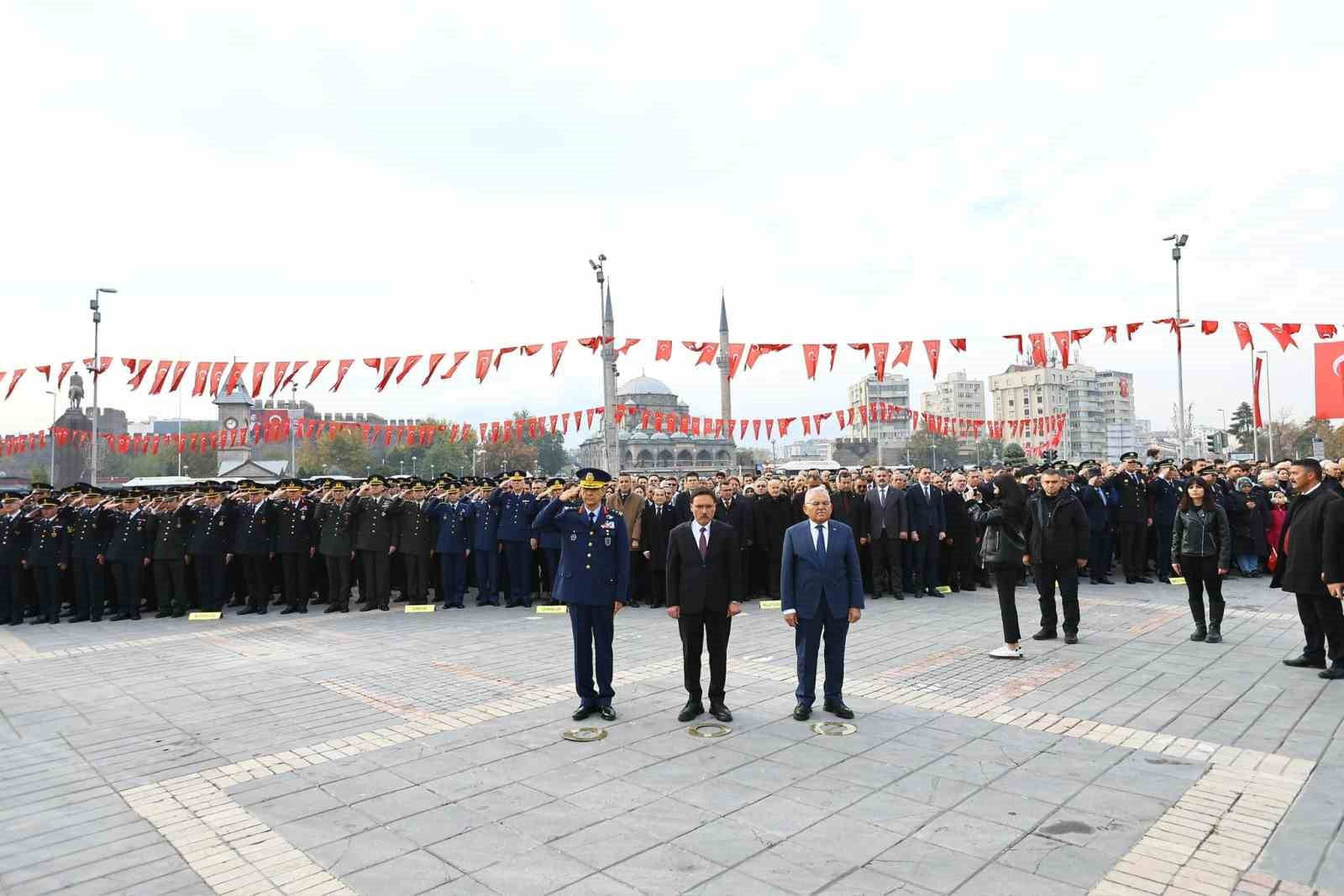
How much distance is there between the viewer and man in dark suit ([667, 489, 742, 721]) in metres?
6.33

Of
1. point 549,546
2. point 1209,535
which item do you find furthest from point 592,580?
point 1209,535

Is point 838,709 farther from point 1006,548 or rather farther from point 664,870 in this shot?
point 1006,548

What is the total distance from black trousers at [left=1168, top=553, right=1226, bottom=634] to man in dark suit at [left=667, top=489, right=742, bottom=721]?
5806mm

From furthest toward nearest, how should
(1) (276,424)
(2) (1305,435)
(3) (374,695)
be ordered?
(2) (1305,435)
(1) (276,424)
(3) (374,695)

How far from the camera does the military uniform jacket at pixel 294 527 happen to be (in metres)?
12.6

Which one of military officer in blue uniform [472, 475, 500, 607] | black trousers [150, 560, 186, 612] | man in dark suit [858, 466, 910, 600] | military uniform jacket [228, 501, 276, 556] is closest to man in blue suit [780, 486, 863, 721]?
man in dark suit [858, 466, 910, 600]

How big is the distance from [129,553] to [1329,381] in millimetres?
22653

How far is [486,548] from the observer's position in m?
12.8

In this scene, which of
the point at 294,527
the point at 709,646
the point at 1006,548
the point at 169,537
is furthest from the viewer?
the point at 294,527

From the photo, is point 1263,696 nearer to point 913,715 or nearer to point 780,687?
point 913,715

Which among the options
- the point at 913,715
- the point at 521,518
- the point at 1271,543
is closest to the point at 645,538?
the point at 521,518

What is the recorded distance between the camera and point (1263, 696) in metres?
6.60

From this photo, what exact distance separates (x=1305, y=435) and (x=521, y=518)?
75829 millimetres

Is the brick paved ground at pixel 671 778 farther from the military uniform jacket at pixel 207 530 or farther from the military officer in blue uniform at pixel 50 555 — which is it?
the military officer in blue uniform at pixel 50 555
